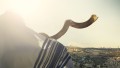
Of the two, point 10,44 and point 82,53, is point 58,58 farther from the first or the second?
point 82,53

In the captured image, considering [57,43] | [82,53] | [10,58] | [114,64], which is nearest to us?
[10,58]

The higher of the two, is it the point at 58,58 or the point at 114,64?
the point at 58,58

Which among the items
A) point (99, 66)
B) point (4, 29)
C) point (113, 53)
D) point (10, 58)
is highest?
point (4, 29)

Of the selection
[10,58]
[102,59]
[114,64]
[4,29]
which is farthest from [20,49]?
[102,59]

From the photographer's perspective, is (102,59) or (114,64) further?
(102,59)

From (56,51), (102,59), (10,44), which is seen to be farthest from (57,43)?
(102,59)

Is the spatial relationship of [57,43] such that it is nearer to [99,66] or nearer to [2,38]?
[2,38]

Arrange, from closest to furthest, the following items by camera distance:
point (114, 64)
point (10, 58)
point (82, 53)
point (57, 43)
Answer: point (10, 58), point (57, 43), point (114, 64), point (82, 53)
